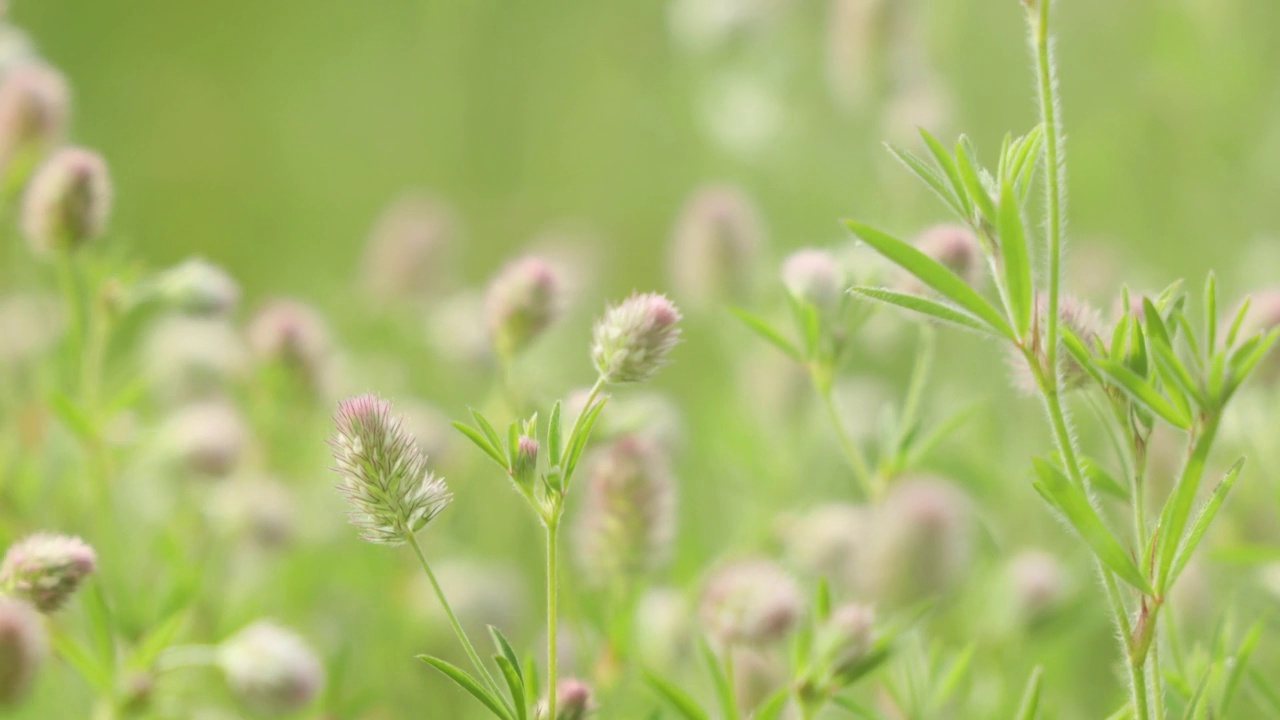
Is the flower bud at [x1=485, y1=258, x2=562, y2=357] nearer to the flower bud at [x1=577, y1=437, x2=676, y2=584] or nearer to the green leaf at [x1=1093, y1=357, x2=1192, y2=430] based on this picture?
the flower bud at [x1=577, y1=437, x2=676, y2=584]

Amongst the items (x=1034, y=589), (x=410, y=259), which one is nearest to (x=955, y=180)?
(x=1034, y=589)

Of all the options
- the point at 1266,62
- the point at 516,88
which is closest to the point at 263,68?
the point at 516,88

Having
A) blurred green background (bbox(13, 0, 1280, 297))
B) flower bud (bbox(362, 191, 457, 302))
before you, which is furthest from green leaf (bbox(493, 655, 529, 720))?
flower bud (bbox(362, 191, 457, 302))

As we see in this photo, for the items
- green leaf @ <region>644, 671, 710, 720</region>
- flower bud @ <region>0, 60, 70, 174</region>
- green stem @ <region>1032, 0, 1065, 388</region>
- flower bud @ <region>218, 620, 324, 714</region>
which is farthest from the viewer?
flower bud @ <region>0, 60, 70, 174</region>

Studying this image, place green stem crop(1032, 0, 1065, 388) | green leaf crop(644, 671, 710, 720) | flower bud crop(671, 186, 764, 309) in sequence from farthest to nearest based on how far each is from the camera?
flower bud crop(671, 186, 764, 309)
green leaf crop(644, 671, 710, 720)
green stem crop(1032, 0, 1065, 388)

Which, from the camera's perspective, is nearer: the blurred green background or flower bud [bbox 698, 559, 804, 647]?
flower bud [bbox 698, 559, 804, 647]

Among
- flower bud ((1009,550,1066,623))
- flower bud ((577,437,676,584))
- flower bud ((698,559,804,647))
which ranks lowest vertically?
flower bud ((1009,550,1066,623))
